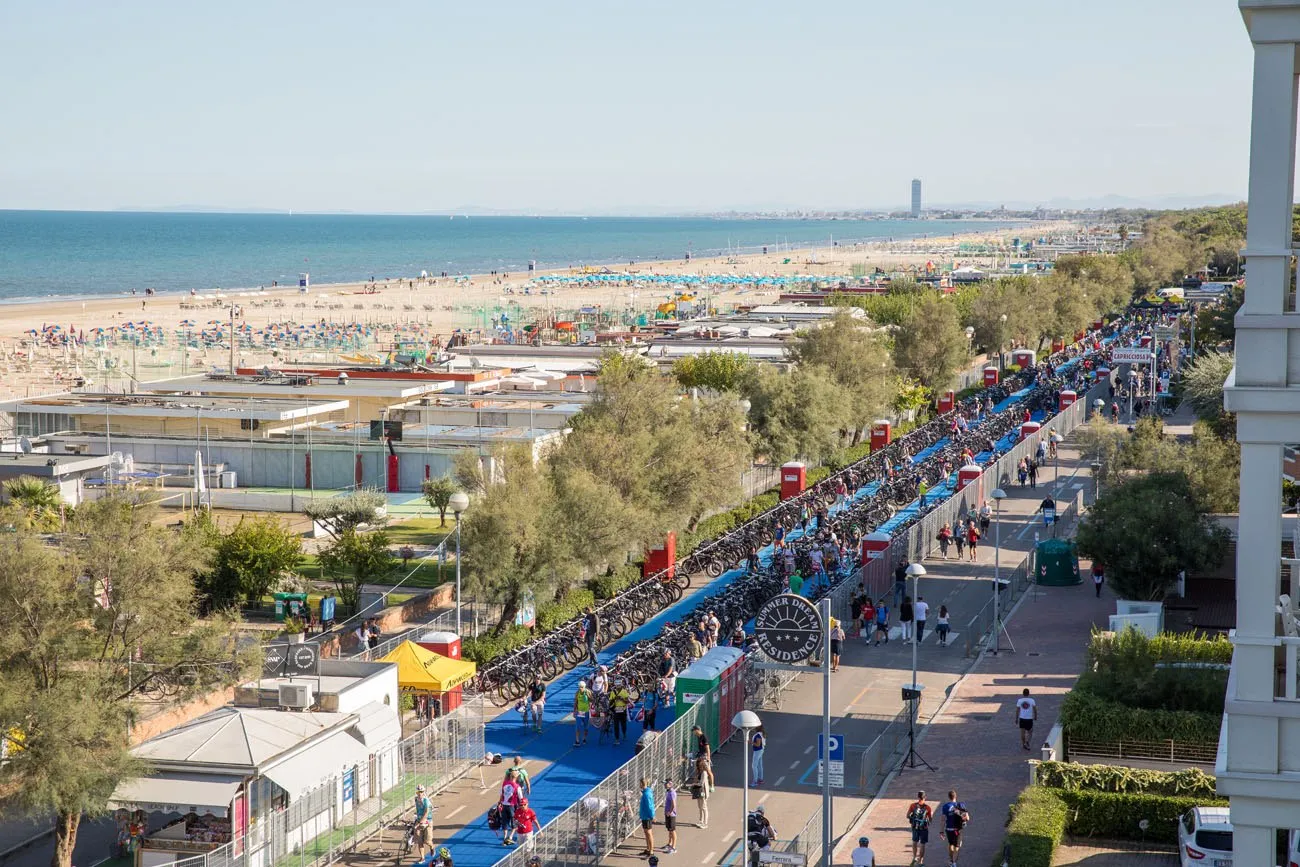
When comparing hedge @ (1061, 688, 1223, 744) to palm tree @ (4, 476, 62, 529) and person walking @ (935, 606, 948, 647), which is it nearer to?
person walking @ (935, 606, 948, 647)

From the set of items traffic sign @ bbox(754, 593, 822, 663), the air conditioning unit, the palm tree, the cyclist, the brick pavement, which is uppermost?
traffic sign @ bbox(754, 593, 822, 663)

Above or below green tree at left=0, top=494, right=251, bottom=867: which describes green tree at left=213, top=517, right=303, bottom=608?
below

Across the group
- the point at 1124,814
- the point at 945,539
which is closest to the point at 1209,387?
the point at 945,539

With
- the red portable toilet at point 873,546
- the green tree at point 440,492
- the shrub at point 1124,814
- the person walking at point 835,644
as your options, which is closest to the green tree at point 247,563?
the green tree at point 440,492

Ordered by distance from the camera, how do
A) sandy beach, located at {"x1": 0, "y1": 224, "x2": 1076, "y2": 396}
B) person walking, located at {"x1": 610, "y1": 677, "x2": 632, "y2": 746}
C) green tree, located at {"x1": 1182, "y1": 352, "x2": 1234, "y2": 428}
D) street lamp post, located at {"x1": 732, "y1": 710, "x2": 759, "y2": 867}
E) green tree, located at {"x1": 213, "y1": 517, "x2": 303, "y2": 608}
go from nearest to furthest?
street lamp post, located at {"x1": 732, "y1": 710, "x2": 759, "y2": 867}, person walking, located at {"x1": 610, "y1": 677, "x2": 632, "y2": 746}, green tree, located at {"x1": 213, "y1": 517, "x2": 303, "y2": 608}, green tree, located at {"x1": 1182, "y1": 352, "x2": 1234, "y2": 428}, sandy beach, located at {"x1": 0, "y1": 224, "x2": 1076, "y2": 396}

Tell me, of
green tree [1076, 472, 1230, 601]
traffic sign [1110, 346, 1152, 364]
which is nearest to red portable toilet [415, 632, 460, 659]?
green tree [1076, 472, 1230, 601]

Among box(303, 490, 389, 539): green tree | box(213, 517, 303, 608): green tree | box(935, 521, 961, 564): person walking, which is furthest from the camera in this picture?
box(935, 521, 961, 564): person walking

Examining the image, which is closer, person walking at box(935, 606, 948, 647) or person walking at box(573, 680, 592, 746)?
person walking at box(573, 680, 592, 746)
